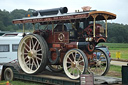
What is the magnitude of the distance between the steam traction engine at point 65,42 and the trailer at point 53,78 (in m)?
0.27

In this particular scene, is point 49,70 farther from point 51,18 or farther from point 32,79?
point 51,18

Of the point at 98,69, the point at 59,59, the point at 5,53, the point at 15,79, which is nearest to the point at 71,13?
the point at 59,59

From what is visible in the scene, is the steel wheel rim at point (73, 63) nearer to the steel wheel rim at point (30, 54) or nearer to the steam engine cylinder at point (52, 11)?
the steel wheel rim at point (30, 54)

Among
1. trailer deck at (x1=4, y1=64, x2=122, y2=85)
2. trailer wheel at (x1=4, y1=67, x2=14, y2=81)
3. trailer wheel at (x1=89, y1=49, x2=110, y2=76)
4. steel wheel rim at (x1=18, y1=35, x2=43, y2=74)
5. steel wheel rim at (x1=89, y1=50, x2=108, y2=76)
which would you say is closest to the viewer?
trailer deck at (x1=4, y1=64, x2=122, y2=85)

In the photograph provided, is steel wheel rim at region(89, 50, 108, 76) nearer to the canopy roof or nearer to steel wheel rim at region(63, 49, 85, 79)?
steel wheel rim at region(63, 49, 85, 79)

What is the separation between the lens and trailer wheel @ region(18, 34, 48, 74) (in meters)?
11.5

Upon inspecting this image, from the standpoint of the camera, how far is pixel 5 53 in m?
18.2

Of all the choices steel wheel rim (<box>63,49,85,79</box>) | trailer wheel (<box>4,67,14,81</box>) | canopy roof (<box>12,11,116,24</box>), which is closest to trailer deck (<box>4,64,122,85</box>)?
trailer wheel (<box>4,67,14,81</box>)

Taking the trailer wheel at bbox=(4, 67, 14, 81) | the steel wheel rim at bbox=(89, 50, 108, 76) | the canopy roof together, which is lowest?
the trailer wheel at bbox=(4, 67, 14, 81)

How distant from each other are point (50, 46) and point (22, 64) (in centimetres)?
169

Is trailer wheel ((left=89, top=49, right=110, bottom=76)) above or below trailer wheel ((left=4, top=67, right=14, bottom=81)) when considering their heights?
above

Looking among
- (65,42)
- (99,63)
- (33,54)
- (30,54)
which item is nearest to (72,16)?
(65,42)

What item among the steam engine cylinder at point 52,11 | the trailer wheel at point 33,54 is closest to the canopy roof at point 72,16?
the steam engine cylinder at point 52,11

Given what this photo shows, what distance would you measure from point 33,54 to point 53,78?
6.28ft
